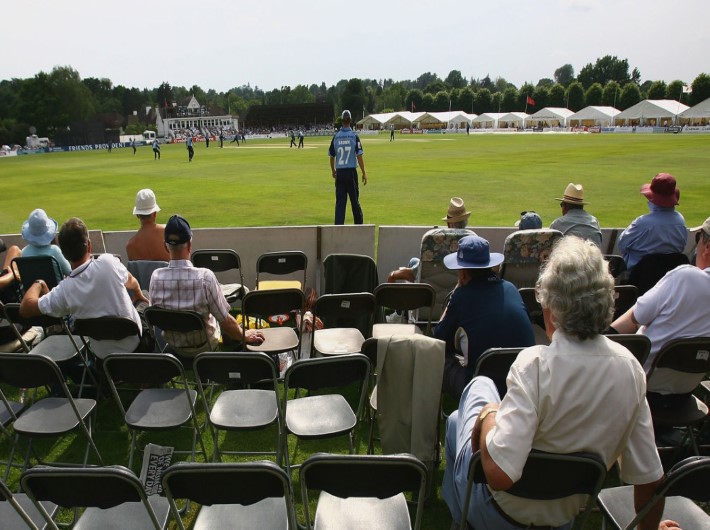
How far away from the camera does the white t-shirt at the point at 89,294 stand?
3.95m

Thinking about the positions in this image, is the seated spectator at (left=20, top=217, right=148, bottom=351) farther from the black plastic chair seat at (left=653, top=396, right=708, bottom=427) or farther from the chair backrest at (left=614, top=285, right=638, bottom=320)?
the chair backrest at (left=614, top=285, right=638, bottom=320)

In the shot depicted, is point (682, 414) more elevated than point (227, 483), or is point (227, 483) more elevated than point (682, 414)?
point (227, 483)

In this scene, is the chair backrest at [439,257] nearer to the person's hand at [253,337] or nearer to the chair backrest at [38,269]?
the person's hand at [253,337]

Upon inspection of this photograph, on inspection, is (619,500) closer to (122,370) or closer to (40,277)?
(122,370)

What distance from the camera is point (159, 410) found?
3.51m

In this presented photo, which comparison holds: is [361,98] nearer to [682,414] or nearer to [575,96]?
[575,96]

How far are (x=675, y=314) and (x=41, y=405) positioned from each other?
4390 millimetres

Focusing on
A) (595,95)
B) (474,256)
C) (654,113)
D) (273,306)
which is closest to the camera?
(474,256)

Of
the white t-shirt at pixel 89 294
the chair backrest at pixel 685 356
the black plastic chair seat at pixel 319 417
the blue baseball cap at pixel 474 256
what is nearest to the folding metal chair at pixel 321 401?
the black plastic chair seat at pixel 319 417

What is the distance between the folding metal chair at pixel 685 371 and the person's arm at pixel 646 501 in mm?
1127

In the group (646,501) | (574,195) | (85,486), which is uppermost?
(574,195)

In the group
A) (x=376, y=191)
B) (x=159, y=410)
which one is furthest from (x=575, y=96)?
(x=159, y=410)

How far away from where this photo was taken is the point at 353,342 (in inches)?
179

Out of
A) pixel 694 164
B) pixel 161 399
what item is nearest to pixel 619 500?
pixel 161 399
